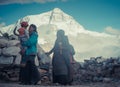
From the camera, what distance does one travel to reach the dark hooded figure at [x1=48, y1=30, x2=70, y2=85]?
41.6 ft

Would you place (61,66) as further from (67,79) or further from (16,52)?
(16,52)

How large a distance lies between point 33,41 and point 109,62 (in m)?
8.97

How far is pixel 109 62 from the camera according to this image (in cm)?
1978

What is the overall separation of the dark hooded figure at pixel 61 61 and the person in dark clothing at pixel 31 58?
86cm

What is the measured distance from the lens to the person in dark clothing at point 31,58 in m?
11.8

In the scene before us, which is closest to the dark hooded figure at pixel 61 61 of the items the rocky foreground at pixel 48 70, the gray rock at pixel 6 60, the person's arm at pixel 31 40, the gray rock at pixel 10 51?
the person's arm at pixel 31 40

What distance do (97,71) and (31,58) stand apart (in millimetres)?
7066

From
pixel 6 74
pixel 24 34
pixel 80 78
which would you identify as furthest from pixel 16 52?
pixel 24 34

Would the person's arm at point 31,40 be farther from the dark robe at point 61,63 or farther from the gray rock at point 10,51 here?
the gray rock at point 10,51

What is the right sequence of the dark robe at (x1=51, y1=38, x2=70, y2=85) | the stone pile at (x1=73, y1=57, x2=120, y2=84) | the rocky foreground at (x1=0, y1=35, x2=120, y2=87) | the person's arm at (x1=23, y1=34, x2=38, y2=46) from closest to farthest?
the person's arm at (x1=23, y1=34, x2=38, y2=46), the dark robe at (x1=51, y1=38, x2=70, y2=85), the rocky foreground at (x1=0, y1=35, x2=120, y2=87), the stone pile at (x1=73, y1=57, x2=120, y2=84)

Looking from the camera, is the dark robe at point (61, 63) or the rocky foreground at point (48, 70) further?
the rocky foreground at point (48, 70)

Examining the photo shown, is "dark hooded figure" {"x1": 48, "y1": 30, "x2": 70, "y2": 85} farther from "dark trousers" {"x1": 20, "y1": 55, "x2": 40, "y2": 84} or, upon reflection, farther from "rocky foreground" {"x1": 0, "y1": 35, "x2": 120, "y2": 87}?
"rocky foreground" {"x1": 0, "y1": 35, "x2": 120, "y2": 87}

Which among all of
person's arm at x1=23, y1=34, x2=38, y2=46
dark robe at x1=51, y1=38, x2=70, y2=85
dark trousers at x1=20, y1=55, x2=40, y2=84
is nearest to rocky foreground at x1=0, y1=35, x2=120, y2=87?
dark robe at x1=51, y1=38, x2=70, y2=85

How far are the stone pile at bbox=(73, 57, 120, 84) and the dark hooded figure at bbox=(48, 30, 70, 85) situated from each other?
3.57m
